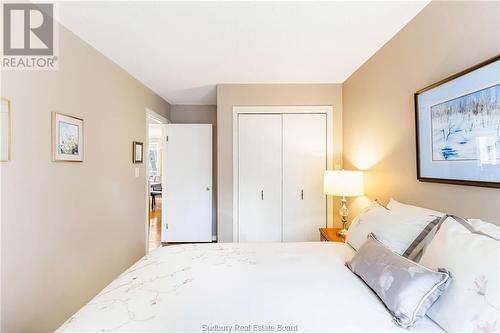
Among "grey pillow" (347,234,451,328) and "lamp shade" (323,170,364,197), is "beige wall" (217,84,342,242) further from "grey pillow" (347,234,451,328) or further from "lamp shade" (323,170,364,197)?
"grey pillow" (347,234,451,328)

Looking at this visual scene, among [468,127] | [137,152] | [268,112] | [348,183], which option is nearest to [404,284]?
[468,127]

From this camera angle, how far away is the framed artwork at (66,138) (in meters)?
1.63

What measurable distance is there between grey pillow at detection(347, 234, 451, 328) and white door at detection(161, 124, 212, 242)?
2.94 meters

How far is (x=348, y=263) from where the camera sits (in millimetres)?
1394

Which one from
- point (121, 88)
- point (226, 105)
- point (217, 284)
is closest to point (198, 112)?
point (226, 105)

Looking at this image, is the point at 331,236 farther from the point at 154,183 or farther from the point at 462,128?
the point at 154,183

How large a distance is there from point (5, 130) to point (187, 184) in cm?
254

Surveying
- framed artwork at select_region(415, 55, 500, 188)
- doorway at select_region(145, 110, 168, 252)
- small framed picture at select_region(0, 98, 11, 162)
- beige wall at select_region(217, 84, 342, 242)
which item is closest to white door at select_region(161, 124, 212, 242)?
doorway at select_region(145, 110, 168, 252)

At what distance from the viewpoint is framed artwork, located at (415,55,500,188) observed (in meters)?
1.08

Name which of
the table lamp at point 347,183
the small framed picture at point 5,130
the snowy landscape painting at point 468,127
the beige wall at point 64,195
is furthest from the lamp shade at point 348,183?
the small framed picture at point 5,130

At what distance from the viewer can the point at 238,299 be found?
106 centimetres

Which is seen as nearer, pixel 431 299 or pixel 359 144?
pixel 431 299

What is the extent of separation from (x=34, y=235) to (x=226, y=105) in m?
2.28

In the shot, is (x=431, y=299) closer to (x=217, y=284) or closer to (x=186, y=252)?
(x=217, y=284)
